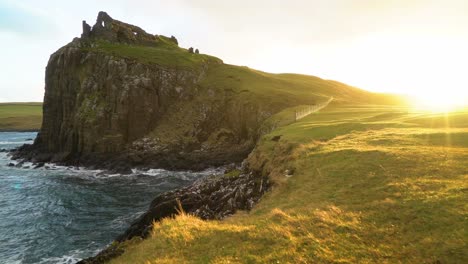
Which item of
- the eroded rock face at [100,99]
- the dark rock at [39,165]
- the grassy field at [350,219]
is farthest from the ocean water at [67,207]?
the grassy field at [350,219]

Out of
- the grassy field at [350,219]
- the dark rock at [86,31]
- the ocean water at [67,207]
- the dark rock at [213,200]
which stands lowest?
the ocean water at [67,207]

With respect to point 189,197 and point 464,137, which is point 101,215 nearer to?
point 189,197

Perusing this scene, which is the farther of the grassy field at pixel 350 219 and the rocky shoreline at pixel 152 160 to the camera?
the rocky shoreline at pixel 152 160

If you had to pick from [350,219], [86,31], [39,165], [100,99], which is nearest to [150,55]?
[100,99]

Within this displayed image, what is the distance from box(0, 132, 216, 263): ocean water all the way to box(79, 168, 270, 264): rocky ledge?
5.29 metres

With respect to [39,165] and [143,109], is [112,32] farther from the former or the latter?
[39,165]

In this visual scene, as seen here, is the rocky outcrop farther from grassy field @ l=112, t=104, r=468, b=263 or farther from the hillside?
grassy field @ l=112, t=104, r=468, b=263

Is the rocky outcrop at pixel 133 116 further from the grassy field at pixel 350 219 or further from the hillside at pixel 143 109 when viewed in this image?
the grassy field at pixel 350 219

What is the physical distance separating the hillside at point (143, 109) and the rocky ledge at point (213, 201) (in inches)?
1302

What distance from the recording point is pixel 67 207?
4684 centimetres

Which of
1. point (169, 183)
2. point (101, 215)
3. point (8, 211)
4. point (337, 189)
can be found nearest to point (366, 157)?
point (337, 189)

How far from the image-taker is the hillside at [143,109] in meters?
77.8

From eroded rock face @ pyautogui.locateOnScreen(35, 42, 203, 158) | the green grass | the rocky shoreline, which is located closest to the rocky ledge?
the rocky shoreline

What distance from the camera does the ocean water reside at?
33281 mm
